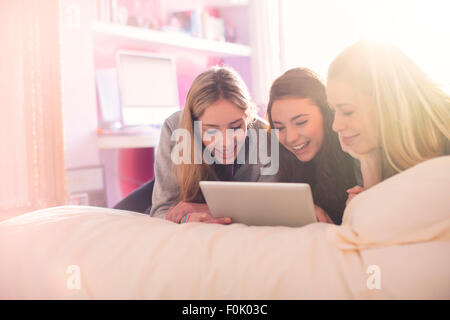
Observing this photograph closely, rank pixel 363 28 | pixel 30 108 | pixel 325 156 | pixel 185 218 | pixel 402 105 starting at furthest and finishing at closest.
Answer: pixel 363 28 < pixel 30 108 < pixel 325 156 < pixel 185 218 < pixel 402 105

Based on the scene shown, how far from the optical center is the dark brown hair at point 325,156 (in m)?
1.20

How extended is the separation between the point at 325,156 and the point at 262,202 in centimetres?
37

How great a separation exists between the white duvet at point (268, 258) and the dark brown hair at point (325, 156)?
338 millimetres

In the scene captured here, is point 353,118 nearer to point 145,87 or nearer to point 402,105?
point 402,105

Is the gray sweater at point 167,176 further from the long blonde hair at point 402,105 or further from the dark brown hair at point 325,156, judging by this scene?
the long blonde hair at point 402,105

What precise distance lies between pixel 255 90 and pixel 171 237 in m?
2.61

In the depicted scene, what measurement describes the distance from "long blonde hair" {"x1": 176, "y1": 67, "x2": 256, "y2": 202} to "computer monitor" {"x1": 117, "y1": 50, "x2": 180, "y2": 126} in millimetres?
1302

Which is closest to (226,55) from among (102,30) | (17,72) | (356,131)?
(102,30)

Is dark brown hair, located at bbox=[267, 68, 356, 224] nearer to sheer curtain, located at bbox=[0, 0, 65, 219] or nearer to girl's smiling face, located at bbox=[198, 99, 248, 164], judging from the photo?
girl's smiling face, located at bbox=[198, 99, 248, 164]

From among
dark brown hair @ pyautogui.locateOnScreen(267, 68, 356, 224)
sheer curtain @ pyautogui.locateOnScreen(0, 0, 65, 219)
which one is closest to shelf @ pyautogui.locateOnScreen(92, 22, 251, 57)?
sheer curtain @ pyautogui.locateOnScreen(0, 0, 65, 219)

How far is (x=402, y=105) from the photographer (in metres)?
0.89

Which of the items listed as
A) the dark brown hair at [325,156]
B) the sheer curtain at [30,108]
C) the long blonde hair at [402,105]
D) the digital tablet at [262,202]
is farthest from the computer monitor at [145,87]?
the long blonde hair at [402,105]

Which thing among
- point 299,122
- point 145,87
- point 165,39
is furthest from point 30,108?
point 299,122
